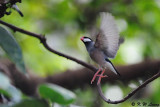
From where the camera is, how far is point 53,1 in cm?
293

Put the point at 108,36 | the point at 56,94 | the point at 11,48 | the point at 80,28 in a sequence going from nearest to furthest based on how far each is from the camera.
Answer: the point at 108,36
the point at 11,48
the point at 56,94
the point at 80,28

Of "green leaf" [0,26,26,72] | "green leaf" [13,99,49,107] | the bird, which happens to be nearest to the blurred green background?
"green leaf" [13,99,49,107]

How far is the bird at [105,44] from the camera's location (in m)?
1.04

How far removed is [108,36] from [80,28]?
1.74m

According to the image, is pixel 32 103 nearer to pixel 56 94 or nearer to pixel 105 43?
pixel 56 94

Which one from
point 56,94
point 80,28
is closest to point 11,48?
point 56,94

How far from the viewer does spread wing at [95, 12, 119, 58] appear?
103 centimetres

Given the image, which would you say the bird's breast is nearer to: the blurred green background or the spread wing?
the spread wing

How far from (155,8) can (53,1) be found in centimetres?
78

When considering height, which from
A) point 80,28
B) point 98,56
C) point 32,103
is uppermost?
point 98,56

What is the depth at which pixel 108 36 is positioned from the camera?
1.08 m

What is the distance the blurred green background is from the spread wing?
1.41 metres

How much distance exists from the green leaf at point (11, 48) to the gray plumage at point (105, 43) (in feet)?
0.92

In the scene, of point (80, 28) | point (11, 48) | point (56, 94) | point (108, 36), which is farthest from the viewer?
point (80, 28)
